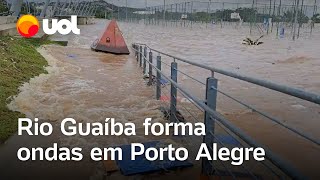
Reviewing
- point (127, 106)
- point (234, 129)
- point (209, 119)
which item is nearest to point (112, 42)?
point (127, 106)

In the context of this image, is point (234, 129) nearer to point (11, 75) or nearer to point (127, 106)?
point (127, 106)

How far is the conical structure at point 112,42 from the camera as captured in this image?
61.2 feet

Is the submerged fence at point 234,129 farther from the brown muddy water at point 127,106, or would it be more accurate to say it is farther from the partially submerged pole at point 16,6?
the partially submerged pole at point 16,6

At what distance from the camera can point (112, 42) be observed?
19.0 meters

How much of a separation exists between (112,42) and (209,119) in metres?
15.7

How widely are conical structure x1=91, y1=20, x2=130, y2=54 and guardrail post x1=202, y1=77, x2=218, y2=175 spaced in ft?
49.9

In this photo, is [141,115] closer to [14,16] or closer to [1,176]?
[1,176]

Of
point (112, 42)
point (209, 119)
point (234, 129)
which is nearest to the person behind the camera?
point (234, 129)

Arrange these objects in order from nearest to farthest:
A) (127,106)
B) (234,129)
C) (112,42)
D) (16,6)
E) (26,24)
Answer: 1. (234,129)
2. (127,106)
3. (112,42)
4. (26,24)
5. (16,6)

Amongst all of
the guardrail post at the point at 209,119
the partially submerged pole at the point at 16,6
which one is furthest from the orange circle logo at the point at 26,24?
the guardrail post at the point at 209,119

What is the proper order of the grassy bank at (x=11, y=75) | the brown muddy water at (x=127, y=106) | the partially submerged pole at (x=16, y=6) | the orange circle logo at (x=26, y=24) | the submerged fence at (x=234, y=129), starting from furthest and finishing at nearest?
1. the partially submerged pole at (x=16, y=6)
2. the orange circle logo at (x=26, y=24)
3. the grassy bank at (x=11, y=75)
4. the brown muddy water at (x=127, y=106)
5. the submerged fence at (x=234, y=129)

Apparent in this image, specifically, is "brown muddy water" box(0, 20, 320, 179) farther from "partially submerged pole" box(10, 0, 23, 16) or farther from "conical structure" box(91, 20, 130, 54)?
"partially submerged pole" box(10, 0, 23, 16)

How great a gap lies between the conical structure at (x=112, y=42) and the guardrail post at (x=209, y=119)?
49.9 ft

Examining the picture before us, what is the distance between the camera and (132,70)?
45.2 ft
